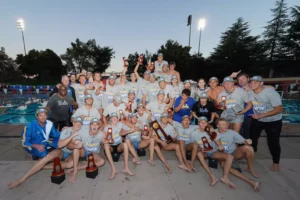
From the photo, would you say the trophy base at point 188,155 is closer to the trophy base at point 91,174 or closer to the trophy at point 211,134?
the trophy at point 211,134

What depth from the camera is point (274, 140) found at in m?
3.76

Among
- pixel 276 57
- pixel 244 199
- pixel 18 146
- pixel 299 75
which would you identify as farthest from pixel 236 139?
pixel 276 57

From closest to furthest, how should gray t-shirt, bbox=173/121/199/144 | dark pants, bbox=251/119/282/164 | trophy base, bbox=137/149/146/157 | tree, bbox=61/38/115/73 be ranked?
dark pants, bbox=251/119/282/164 → gray t-shirt, bbox=173/121/199/144 → trophy base, bbox=137/149/146/157 → tree, bbox=61/38/115/73

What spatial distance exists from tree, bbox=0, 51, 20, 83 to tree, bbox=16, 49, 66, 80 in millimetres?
1984

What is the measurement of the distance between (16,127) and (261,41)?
1818 inches

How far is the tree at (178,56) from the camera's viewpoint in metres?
33.2

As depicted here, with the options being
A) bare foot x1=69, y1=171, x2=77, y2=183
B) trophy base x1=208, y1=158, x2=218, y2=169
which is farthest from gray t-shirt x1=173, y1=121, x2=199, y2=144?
bare foot x1=69, y1=171, x2=77, y2=183

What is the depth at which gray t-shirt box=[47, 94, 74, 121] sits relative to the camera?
4.55 m

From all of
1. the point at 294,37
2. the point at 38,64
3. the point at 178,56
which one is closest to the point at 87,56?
the point at 38,64

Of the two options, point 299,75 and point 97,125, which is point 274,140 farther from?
point 299,75

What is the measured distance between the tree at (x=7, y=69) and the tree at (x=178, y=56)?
3270cm

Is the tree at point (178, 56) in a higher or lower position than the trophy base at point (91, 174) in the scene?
higher

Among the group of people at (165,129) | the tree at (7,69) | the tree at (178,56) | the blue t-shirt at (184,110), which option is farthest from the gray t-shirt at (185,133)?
the tree at (7,69)

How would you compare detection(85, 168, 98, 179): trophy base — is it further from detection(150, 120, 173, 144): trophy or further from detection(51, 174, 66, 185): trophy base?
detection(150, 120, 173, 144): trophy
